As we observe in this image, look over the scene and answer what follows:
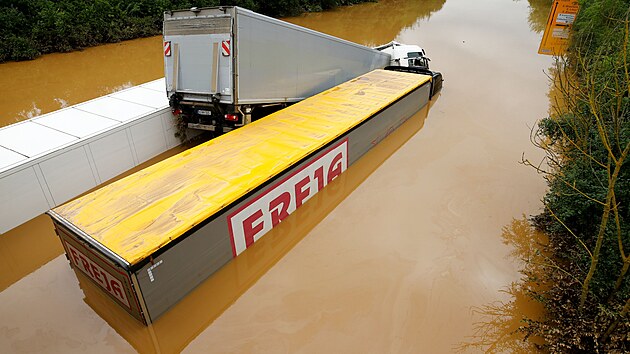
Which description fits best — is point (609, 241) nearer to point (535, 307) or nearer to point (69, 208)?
point (535, 307)

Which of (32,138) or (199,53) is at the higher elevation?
(199,53)

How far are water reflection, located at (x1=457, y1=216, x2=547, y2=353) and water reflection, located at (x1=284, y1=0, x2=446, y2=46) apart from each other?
18.3 metres

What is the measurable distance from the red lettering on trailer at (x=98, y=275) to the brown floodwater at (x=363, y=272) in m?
0.45

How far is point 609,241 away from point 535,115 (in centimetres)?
831

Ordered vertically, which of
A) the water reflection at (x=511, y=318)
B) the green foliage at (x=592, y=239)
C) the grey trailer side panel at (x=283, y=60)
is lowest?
the water reflection at (x=511, y=318)

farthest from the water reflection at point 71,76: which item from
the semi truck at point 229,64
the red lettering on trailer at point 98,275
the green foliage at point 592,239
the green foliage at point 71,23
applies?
the green foliage at point 592,239

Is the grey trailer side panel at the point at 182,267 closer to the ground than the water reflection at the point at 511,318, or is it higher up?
higher up

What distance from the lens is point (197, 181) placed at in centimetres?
580

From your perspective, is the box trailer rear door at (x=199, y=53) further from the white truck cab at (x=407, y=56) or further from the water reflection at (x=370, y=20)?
the water reflection at (x=370, y=20)

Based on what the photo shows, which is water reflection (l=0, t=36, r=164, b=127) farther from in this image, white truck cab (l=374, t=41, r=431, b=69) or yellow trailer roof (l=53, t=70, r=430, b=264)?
white truck cab (l=374, t=41, r=431, b=69)

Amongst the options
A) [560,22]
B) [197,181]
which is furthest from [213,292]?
[560,22]

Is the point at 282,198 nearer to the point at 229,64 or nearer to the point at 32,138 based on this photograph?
the point at 229,64

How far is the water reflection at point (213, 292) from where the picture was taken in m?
4.97

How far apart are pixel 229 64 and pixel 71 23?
15518 mm
